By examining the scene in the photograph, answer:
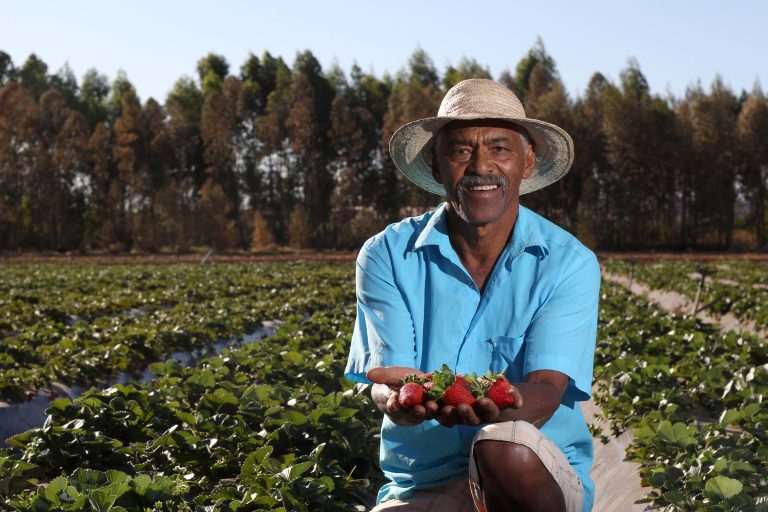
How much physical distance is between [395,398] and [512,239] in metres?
0.70

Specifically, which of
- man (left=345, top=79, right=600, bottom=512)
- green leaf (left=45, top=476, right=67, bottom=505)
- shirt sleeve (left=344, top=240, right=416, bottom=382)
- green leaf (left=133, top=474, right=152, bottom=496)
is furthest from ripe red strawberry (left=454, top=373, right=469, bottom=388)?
green leaf (left=45, top=476, right=67, bottom=505)

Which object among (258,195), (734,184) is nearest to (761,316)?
(734,184)

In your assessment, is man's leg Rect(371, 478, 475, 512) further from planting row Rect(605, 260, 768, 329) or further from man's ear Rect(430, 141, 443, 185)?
planting row Rect(605, 260, 768, 329)

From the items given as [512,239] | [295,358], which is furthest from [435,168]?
[295,358]

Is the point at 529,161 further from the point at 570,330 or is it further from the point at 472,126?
the point at 570,330

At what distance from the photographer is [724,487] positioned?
3074 mm

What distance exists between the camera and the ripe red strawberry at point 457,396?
7.17ft

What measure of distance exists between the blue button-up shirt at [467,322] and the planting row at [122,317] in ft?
13.5

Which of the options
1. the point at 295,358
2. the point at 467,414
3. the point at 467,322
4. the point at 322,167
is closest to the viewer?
the point at 467,414

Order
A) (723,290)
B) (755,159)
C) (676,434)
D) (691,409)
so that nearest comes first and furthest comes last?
(676,434), (691,409), (723,290), (755,159)

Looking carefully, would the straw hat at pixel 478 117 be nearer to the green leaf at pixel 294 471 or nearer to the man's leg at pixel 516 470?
the man's leg at pixel 516 470

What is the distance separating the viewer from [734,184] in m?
38.4

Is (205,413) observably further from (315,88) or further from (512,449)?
(315,88)

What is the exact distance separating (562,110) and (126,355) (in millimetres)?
31529
